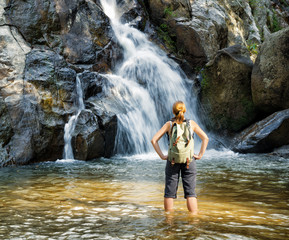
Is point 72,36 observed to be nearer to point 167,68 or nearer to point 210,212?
point 167,68

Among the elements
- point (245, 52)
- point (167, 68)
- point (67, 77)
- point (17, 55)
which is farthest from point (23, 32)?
point (245, 52)

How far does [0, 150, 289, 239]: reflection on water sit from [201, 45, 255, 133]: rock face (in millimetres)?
6045

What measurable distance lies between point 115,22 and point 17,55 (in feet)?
26.9

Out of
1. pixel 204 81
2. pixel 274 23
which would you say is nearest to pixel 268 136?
pixel 204 81

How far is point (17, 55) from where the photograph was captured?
11617 mm

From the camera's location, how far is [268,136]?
40.3 ft

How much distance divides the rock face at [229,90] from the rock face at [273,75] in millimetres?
681

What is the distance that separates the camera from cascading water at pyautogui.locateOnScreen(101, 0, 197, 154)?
13.0m

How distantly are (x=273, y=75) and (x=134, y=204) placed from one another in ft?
34.3

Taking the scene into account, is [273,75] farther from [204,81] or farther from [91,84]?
[91,84]

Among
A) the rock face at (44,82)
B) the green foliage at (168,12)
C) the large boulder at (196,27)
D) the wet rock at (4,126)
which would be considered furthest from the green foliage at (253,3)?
the wet rock at (4,126)

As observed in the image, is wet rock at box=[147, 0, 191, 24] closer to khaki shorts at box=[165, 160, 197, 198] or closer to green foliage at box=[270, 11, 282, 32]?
green foliage at box=[270, 11, 282, 32]

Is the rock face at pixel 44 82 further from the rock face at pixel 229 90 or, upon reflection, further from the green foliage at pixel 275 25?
the green foliage at pixel 275 25

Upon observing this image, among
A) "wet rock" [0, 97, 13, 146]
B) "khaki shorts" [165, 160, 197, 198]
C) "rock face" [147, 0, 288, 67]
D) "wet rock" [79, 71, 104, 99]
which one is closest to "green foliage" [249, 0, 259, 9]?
"rock face" [147, 0, 288, 67]
